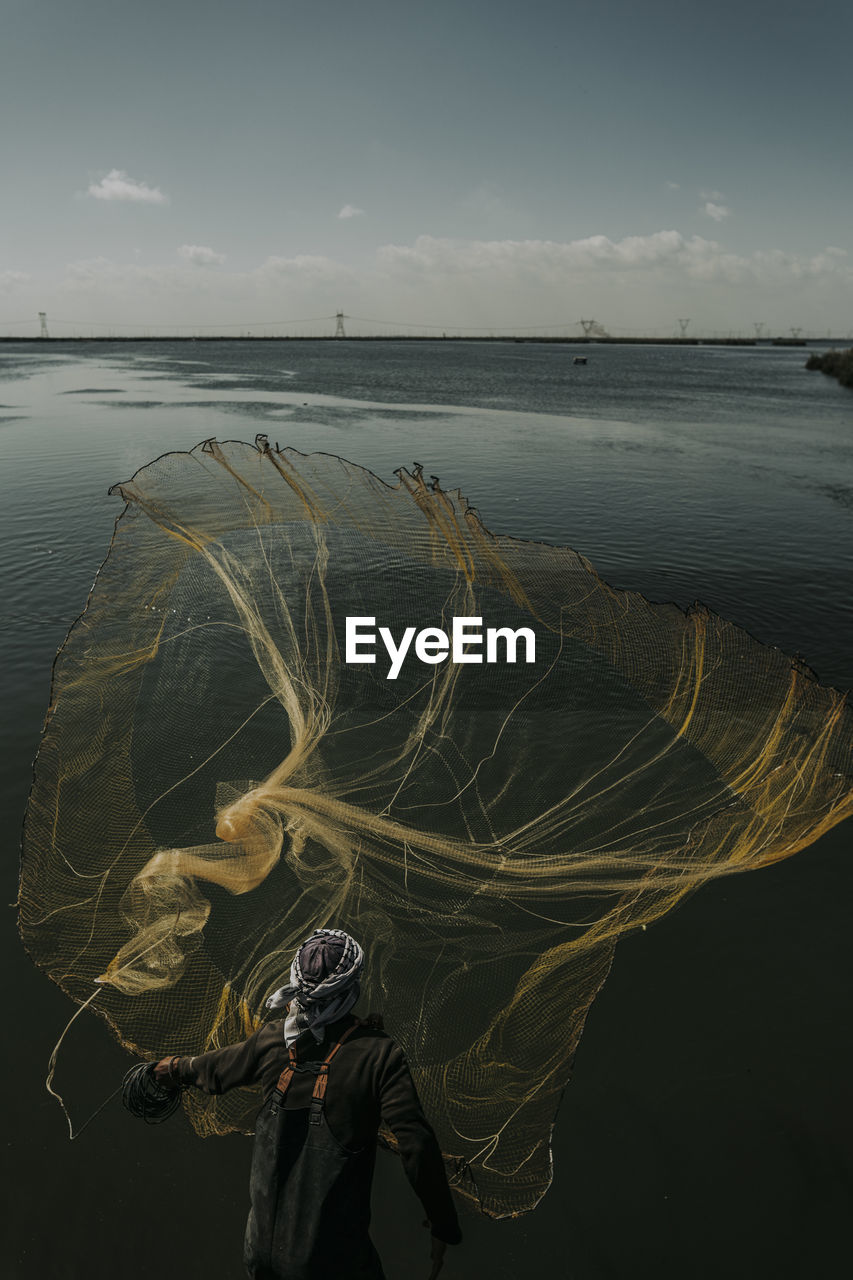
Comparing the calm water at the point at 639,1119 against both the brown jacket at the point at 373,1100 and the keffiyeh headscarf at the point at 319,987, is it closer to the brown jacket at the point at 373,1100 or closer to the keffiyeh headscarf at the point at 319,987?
the brown jacket at the point at 373,1100

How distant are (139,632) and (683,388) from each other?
217 feet

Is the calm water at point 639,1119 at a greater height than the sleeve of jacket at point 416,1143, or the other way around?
the sleeve of jacket at point 416,1143

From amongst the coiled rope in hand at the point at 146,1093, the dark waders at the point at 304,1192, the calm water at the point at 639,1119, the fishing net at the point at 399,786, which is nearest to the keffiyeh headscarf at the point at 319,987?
the dark waders at the point at 304,1192

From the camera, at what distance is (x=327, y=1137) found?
2.43 meters

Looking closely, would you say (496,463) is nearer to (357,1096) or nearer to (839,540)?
(839,540)

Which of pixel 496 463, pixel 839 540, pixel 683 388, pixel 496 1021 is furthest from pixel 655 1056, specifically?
pixel 683 388

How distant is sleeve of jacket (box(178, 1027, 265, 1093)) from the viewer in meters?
2.67

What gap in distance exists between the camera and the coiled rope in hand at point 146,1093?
2861mm

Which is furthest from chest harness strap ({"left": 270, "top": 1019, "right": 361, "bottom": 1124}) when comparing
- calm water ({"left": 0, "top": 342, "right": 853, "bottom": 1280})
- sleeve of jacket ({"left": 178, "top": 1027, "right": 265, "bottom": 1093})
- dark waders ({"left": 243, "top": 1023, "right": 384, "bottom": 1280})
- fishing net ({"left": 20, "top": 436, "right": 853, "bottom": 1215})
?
calm water ({"left": 0, "top": 342, "right": 853, "bottom": 1280})

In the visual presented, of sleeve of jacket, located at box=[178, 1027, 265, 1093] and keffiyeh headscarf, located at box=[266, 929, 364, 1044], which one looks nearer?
keffiyeh headscarf, located at box=[266, 929, 364, 1044]

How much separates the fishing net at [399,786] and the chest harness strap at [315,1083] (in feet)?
4.91

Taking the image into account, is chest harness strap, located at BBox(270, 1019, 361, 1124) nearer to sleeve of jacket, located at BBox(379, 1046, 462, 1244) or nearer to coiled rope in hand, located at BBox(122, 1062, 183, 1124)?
sleeve of jacket, located at BBox(379, 1046, 462, 1244)

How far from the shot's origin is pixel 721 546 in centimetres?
1625

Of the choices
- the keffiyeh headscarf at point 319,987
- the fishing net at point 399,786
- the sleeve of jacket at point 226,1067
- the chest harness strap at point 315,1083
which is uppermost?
the keffiyeh headscarf at point 319,987
